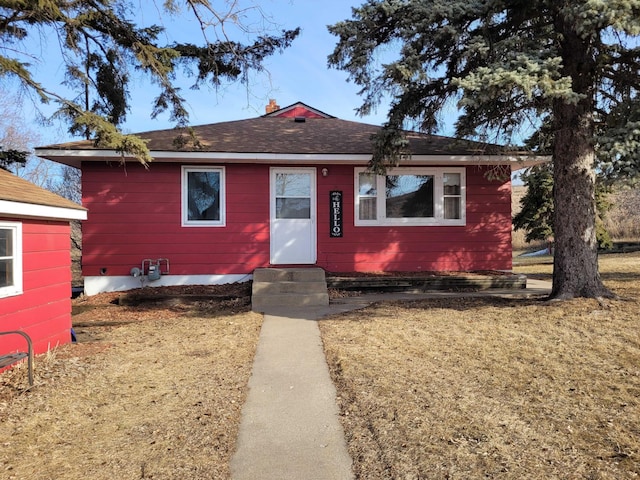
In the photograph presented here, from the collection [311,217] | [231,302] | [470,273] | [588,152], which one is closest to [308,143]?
[311,217]

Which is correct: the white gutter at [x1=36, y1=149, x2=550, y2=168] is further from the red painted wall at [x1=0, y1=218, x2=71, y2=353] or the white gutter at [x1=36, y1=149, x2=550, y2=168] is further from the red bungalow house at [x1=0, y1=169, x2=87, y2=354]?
the red painted wall at [x1=0, y1=218, x2=71, y2=353]

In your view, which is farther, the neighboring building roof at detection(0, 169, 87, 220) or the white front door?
the white front door

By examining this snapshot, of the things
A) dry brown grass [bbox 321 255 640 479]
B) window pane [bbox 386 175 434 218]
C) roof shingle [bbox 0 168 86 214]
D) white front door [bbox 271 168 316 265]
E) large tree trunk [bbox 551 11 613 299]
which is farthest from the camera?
window pane [bbox 386 175 434 218]

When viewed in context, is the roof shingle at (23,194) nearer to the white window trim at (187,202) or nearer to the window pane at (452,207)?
the white window trim at (187,202)

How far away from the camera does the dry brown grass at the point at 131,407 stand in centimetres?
274

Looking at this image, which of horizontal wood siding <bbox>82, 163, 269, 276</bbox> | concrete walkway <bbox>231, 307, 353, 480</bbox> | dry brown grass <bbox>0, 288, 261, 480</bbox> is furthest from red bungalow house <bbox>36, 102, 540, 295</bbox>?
concrete walkway <bbox>231, 307, 353, 480</bbox>

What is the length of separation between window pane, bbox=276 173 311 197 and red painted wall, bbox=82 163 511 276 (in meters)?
0.32

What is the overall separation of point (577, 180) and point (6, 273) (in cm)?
830

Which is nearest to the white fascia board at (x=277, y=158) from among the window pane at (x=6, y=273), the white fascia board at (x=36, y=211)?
the white fascia board at (x=36, y=211)

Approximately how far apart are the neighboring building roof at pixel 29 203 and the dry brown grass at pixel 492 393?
390cm

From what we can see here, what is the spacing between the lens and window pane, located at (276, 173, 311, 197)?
1016cm

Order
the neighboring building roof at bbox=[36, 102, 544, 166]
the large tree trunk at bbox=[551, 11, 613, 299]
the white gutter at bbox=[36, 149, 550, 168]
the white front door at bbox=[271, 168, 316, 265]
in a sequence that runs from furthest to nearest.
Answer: the white front door at bbox=[271, 168, 316, 265] < the neighboring building roof at bbox=[36, 102, 544, 166] < the white gutter at bbox=[36, 149, 550, 168] < the large tree trunk at bbox=[551, 11, 613, 299]

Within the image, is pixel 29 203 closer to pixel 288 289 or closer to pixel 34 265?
pixel 34 265

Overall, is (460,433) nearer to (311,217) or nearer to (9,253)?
(9,253)
